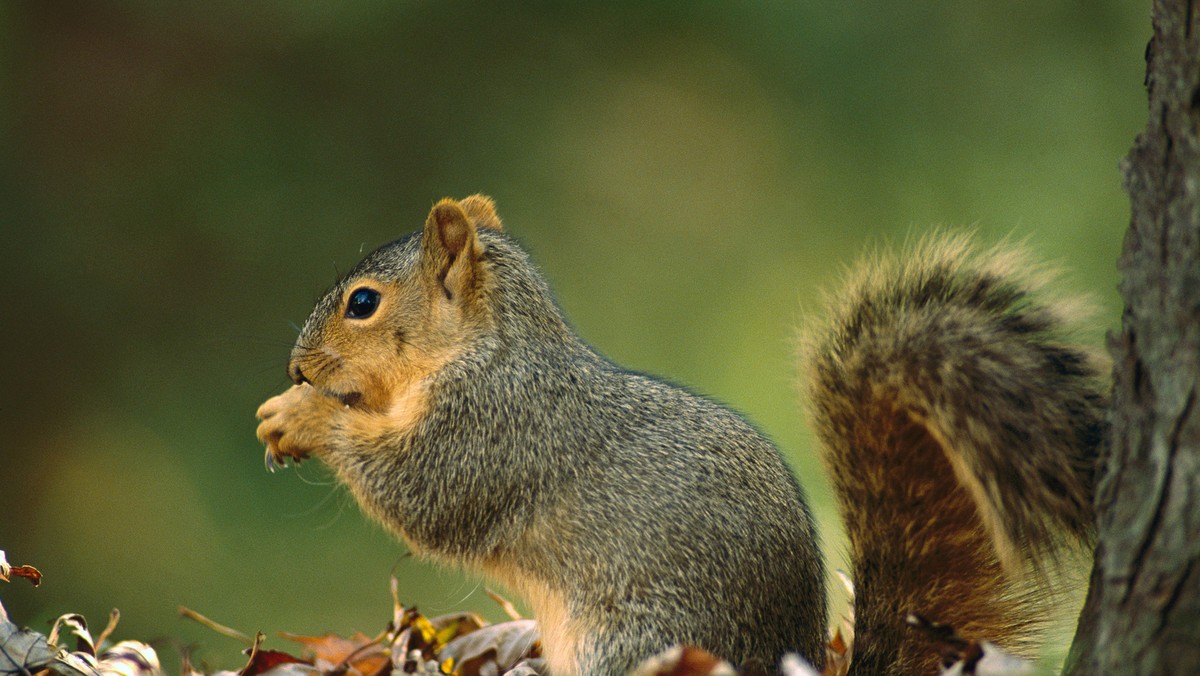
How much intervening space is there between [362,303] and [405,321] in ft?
0.31

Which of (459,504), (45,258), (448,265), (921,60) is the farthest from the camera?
(921,60)

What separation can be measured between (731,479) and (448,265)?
640 millimetres

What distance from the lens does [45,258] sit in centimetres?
371

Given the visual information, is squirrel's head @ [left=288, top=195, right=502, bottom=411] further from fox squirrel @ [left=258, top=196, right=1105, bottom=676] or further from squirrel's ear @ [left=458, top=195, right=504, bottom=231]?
squirrel's ear @ [left=458, top=195, right=504, bottom=231]

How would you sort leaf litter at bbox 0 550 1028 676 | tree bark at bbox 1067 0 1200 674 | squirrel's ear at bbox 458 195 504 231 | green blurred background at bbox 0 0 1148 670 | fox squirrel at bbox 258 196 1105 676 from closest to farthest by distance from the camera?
tree bark at bbox 1067 0 1200 674 < leaf litter at bbox 0 550 1028 676 < fox squirrel at bbox 258 196 1105 676 < squirrel's ear at bbox 458 195 504 231 < green blurred background at bbox 0 0 1148 670

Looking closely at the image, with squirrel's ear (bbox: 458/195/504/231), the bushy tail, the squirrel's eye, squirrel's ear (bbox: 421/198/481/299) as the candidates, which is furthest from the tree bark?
squirrel's ear (bbox: 458/195/504/231)

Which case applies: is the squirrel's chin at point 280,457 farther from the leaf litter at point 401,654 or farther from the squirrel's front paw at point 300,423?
the leaf litter at point 401,654

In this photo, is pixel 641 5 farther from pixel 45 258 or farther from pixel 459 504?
pixel 459 504

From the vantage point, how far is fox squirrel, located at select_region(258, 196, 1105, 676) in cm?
138

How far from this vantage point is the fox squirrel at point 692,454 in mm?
1383

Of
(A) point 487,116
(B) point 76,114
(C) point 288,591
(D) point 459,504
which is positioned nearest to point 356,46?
(A) point 487,116

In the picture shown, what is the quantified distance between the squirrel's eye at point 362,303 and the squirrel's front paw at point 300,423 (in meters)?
0.15

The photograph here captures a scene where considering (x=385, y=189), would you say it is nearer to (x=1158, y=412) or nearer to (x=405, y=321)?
(x=405, y=321)

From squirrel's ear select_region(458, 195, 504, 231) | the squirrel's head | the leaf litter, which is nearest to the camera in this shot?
the leaf litter
